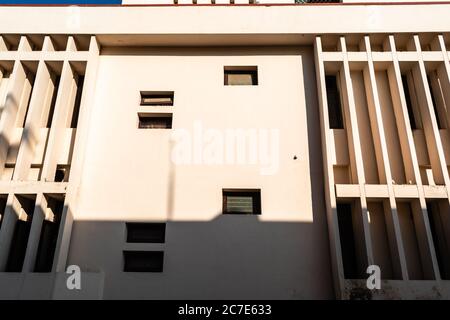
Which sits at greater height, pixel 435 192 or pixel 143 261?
pixel 435 192

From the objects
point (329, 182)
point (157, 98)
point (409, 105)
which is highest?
point (157, 98)

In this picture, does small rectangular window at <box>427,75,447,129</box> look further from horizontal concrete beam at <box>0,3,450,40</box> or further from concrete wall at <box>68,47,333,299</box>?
concrete wall at <box>68,47,333,299</box>

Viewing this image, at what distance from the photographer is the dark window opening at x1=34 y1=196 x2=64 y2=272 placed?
→ 9031 mm

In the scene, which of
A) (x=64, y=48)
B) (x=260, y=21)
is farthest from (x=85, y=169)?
(x=260, y=21)

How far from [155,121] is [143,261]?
4.19m

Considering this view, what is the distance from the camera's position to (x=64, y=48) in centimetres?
1110

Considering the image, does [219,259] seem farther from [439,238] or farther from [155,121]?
[439,238]

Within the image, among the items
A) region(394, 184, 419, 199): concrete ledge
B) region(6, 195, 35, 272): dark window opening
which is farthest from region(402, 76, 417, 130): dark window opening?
region(6, 195, 35, 272): dark window opening

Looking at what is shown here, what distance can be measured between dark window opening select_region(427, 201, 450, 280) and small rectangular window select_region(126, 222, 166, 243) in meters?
7.23

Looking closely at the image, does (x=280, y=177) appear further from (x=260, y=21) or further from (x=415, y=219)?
(x=260, y=21)

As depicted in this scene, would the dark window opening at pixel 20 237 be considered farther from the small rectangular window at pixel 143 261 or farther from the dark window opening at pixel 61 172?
the small rectangular window at pixel 143 261

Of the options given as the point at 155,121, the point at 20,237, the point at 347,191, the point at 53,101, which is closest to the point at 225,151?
the point at 155,121

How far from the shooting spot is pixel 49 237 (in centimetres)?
931
